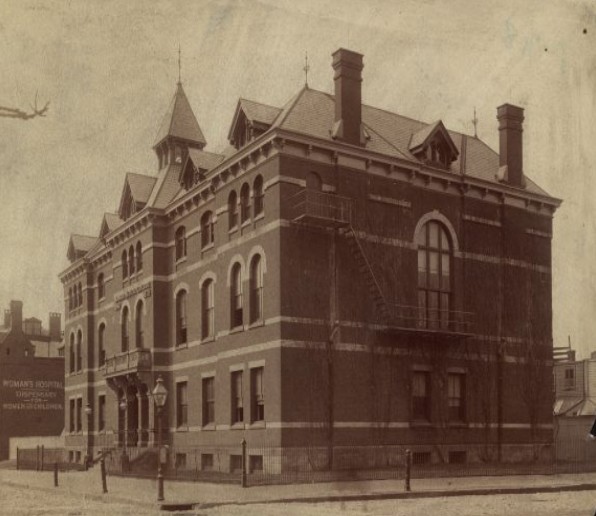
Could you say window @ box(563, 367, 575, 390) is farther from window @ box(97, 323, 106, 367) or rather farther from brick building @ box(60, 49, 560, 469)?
window @ box(97, 323, 106, 367)

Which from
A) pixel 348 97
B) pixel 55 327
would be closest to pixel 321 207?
pixel 348 97

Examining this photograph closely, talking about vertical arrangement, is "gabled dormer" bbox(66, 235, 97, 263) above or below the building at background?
above

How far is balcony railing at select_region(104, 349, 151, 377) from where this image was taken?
34.9m

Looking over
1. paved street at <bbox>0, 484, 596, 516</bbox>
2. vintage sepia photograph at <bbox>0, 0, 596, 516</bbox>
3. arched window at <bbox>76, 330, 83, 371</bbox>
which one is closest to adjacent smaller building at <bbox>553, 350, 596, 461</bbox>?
vintage sepia photograph at <bbox>0, 0, 596, 516</bbox>

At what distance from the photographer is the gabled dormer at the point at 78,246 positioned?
44.7 metres

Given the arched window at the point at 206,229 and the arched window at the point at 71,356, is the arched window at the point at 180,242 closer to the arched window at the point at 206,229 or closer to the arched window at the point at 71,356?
the arched window at the point at 206,229

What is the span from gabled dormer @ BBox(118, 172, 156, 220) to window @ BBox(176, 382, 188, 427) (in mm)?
7922

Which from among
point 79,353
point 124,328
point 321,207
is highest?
point 321,207

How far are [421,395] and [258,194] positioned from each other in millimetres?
8706

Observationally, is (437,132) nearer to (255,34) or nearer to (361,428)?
(361,428)

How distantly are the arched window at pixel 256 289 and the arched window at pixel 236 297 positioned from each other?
3.51 feet

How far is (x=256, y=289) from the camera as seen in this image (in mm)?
29000

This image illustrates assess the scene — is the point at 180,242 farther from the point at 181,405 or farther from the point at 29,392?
the point at 29,392

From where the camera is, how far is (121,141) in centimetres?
1681
